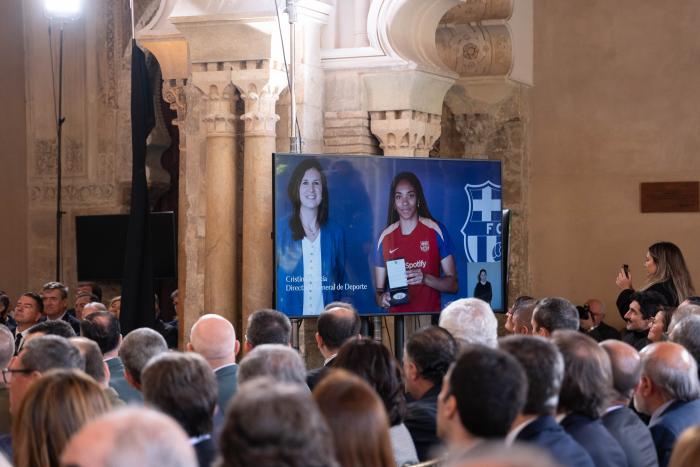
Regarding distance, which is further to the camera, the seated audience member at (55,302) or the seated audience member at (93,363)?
the seated audience member at (55,302)

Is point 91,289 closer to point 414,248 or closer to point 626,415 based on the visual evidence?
point 414,248

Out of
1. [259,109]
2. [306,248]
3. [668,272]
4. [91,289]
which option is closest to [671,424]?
[306,248]

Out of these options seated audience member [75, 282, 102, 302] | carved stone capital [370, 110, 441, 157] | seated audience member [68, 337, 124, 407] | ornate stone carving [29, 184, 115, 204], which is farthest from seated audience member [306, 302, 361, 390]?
ornate stone carving [29, 184, 115, 204]

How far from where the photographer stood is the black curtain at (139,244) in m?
7.34

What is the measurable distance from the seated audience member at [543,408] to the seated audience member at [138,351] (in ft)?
5.69

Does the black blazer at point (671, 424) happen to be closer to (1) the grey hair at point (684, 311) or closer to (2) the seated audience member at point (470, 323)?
(2) the seated audience member at point (470, 323)

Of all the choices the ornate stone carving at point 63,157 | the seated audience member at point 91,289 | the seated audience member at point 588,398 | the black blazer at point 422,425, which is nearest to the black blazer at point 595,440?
the seated audience member at point 588,398

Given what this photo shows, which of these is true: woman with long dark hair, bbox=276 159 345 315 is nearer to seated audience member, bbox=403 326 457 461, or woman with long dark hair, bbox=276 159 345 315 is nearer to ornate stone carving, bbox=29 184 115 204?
seated audience member, bbox=403 326 457 461

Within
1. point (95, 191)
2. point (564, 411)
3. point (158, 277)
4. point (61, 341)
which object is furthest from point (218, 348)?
point (95, 191)

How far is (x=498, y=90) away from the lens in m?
10.0

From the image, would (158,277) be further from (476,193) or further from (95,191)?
(476,193)

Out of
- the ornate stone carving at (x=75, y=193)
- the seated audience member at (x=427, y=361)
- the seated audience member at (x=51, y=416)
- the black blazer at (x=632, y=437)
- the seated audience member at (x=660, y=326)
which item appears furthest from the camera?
the ornate stone carving at (x=75, y=193)

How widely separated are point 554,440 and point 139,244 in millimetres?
4336

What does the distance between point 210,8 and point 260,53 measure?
0.43m
